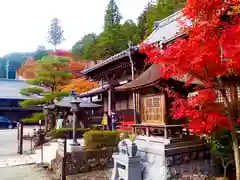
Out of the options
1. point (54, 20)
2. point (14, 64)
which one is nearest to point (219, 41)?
point (54, 20)

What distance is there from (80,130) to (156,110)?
33.4 feet

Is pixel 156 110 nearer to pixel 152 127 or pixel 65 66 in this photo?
pixel 152 127

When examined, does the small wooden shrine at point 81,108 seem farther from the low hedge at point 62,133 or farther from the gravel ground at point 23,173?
the gravel ground at point 23,173

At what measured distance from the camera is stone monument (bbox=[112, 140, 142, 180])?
7133 millimetres

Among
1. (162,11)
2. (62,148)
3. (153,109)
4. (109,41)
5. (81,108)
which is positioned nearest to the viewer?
(153,109)

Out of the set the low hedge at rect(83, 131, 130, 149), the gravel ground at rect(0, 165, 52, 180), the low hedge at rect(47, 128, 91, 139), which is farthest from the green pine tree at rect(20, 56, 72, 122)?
the low hedge at rect(83, 131, 130, 149)

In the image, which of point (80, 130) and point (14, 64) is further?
point (14, 64)

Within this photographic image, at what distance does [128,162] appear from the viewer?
712cm

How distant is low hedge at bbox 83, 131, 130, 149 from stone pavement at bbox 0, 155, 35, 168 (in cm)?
374

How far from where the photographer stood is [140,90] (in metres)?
8.33

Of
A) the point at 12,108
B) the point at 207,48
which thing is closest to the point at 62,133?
the point at 207,48

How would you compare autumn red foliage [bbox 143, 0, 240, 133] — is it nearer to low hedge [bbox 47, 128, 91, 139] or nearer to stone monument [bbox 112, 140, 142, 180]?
stone monument [bbox 112, 140, 142, 180]

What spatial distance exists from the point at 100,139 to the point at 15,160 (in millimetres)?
5210

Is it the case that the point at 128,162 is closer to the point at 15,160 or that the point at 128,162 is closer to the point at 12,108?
the point at 15,160
